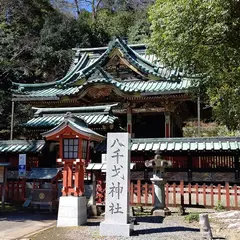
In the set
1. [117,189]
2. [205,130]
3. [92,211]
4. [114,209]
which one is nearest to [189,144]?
[92,211]

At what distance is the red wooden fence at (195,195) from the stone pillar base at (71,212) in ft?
11.3

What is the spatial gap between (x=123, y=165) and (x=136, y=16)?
34.1 m

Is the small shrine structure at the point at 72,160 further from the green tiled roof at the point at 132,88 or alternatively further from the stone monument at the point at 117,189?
the green tiled roof at the point at 132,88

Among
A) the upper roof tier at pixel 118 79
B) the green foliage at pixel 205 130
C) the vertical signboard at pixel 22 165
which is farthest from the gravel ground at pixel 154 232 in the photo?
the green foliage at pixel 205 130

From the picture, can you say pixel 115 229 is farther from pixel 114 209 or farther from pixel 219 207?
pixel 219 207

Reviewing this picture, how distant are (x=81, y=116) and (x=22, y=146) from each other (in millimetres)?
3118

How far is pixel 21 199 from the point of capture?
493 inches

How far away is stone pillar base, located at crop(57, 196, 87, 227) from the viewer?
8.20 m

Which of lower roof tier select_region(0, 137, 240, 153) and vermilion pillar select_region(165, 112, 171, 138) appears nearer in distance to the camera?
lower roof tier select_region(0, 137, 240, 153)

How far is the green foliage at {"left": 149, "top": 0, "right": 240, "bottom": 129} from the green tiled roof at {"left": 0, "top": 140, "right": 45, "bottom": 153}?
22.5 ft

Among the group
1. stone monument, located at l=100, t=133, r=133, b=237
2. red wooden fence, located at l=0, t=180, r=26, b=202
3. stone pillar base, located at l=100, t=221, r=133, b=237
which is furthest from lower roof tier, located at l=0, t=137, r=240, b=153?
stone pillar base, located at l=100, t=221, r=133, b=237

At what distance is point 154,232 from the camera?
24.1 ft

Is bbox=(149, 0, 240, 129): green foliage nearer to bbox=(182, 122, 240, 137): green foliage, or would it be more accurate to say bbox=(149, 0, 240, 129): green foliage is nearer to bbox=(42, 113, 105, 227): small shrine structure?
bbox=(42, 113, 105, 227): small shrine structure

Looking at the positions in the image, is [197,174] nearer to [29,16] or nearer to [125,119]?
[125,119]
